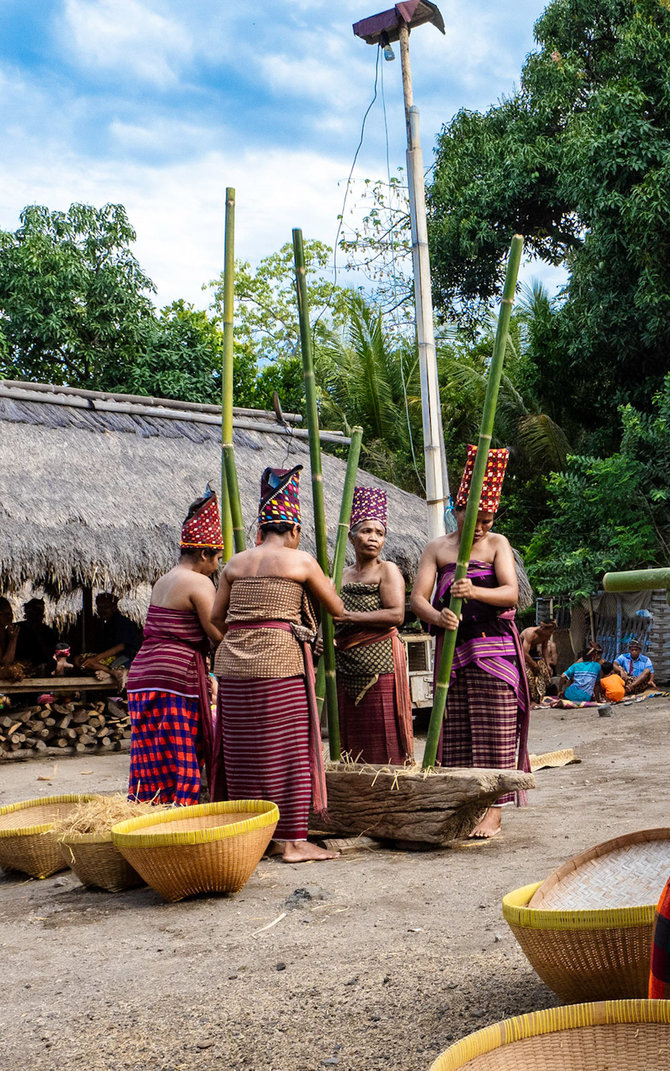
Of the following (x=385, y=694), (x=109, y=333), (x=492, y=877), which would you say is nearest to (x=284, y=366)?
(x=109, y=333)

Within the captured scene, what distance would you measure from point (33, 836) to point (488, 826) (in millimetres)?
2002

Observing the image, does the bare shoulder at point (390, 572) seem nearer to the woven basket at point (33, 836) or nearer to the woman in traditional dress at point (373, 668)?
the woman in traditional dress at point (373, 668)

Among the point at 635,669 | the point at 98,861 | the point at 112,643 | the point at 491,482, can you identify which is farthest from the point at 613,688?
the point at 98,861

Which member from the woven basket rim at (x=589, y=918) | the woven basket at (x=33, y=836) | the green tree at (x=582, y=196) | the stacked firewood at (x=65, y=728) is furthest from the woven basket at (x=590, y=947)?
the green tree at (x=582, y=196)

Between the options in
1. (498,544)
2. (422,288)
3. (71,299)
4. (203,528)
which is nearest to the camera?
(498,544)

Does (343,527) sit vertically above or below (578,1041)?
above

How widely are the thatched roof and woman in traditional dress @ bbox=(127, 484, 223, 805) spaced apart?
4151mm

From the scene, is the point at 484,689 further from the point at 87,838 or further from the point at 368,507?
the point at 87,838

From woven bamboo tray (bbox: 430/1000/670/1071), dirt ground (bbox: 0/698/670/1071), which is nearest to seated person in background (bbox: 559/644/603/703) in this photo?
dirt ground (bbox: 0/698/670/1071)

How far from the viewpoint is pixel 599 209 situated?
47.3 feet

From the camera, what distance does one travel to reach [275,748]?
4.49m

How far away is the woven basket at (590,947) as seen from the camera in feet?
7.47

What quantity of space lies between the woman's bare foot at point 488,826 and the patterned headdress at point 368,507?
60.5 inches

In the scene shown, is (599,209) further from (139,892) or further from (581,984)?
(581,984)
